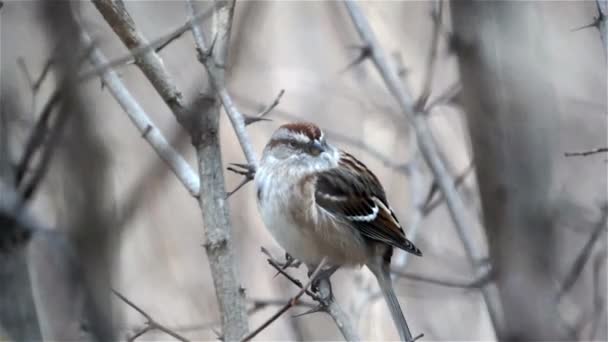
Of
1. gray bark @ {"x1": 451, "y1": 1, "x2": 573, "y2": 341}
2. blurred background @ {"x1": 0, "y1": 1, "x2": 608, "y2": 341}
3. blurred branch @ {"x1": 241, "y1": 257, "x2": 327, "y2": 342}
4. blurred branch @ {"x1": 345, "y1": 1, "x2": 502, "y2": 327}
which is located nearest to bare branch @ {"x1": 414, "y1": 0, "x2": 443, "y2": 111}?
blurred branch @ {"x1": 345, "y1": 1, "x2": 502, "y2": 327}

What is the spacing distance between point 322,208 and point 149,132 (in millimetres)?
999

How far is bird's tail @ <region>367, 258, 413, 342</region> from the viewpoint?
3.30 m

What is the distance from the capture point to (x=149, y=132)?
9.13ft

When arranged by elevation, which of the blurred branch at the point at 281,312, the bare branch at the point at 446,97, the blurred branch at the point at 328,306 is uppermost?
the bare branch at the point at 446,97

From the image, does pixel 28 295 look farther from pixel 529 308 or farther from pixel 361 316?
pixel 361 316

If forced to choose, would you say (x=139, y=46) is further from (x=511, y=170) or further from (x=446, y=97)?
(x=446, y=97)

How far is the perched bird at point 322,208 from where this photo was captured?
344 centimetres

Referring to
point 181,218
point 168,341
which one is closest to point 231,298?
point 168,341

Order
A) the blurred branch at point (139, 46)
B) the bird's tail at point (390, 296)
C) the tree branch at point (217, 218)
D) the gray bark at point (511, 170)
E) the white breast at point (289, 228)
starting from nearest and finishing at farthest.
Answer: the gray bark at point (511, 170)
the tree branch at point (217, 218)
the blurred branch at point (139, 46)
the bird's tail at point (390, 296)
the white breast at point (289, 228)

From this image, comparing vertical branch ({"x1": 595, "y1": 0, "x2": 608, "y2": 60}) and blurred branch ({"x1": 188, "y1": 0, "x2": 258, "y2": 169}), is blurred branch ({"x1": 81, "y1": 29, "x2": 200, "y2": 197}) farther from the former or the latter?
vertical branch ({"x1": 595, "y1": 0, "x2": 608, "y2": 60})

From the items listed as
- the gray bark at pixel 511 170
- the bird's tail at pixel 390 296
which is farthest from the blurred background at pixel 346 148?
the gray bark at pixel 511 170

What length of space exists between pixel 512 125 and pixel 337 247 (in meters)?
1.60

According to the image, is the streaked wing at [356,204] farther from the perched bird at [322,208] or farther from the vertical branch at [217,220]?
the vertical branch at [217,220]

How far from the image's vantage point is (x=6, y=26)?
2.57 metres
